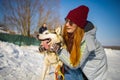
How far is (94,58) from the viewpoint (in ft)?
7.65

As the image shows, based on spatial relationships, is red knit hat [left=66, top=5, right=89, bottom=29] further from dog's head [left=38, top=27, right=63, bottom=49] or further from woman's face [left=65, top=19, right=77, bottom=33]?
dog's head [left=38, top=27, right=63, bottom=49]

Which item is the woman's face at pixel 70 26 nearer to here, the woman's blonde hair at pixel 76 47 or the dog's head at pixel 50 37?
the woman's blonde hair at pixel 76 47

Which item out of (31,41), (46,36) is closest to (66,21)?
(46,36)

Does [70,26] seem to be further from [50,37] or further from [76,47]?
[50,37]

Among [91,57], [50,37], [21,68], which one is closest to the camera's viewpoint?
[91,57]

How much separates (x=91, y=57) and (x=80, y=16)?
556 millimetres

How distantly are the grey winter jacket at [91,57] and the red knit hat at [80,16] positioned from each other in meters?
0.08

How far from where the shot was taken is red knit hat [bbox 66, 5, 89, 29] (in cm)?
234

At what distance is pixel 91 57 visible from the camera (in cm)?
233

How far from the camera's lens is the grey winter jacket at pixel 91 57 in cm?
219

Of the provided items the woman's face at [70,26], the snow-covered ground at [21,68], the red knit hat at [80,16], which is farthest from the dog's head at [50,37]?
the snow-covered ground at [21,68]

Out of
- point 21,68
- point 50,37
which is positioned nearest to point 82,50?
point 50,37

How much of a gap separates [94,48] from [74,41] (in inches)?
10.5

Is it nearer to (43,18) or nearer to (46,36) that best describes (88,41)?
(46,36)
